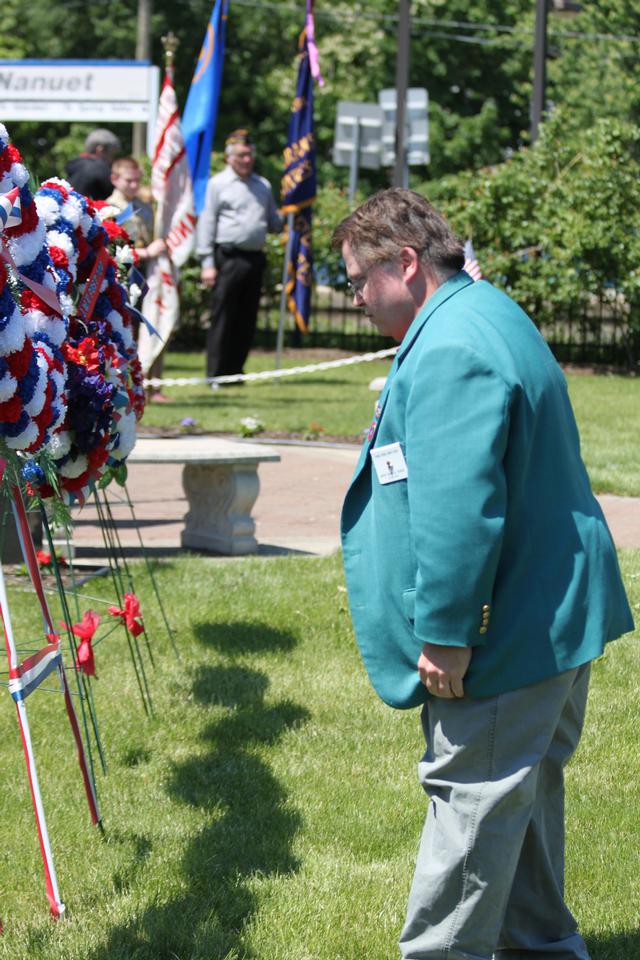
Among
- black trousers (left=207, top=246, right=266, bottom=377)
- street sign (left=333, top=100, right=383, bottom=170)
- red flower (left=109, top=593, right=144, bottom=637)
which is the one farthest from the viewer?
street sign (left=333, top=100, right=383, bottom=170)

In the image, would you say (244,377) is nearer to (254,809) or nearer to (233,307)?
(233,307)

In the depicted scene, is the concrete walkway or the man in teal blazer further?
the concrete walkway

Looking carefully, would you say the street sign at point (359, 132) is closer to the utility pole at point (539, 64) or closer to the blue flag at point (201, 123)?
the utility pole at point (539, 64)

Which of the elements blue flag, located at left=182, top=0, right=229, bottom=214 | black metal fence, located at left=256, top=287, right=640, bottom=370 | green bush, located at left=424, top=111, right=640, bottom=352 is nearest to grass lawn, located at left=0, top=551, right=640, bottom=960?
blue flag, located at left=182, top=0, right=229, bottom=214

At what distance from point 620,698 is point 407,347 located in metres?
2.78

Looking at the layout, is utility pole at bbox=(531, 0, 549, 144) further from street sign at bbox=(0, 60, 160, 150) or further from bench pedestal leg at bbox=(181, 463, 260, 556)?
bench pedestal leg at bbox=(181, 463, 260, 556)

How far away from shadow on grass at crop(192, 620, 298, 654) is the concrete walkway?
151cm

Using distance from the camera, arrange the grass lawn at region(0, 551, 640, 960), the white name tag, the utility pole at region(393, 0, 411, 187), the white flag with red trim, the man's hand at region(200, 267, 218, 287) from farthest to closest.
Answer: the utility pole at region(393, 0, 411, 187) < the man's hand at region(200, 267, 218, 287) < the white flag with red trim < the grass lawn at region(0, 551, 640, 960) < the white name tag

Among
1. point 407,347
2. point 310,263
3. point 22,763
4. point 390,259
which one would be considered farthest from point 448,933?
point 310,263

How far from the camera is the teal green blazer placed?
2.79 metres

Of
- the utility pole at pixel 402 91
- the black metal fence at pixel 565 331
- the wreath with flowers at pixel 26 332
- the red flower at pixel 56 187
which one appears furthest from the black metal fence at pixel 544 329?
the wreath with flowers at pixel 26 332

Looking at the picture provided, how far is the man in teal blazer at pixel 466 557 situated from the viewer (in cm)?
280

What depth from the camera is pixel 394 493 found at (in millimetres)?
3006

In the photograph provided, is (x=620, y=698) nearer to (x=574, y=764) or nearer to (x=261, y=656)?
(x=574, y=764)
